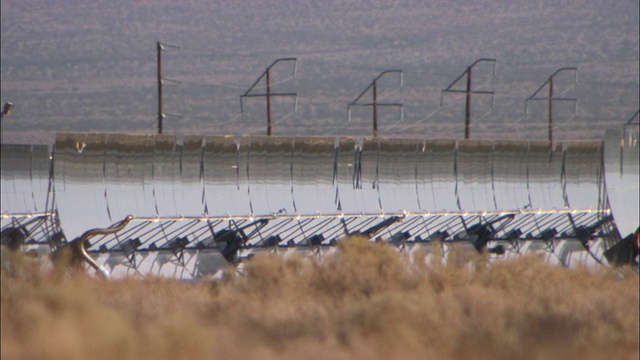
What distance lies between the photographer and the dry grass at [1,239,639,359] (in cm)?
1066

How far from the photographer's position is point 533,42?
120 metres

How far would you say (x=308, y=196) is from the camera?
28469 mm

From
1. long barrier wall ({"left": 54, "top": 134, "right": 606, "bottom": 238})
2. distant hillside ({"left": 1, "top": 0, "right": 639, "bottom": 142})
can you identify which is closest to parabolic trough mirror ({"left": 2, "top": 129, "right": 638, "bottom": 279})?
long barrier wall ({"left": 54, "top": 134, "right": 606, "bottom": 238})

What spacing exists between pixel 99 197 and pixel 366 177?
24.7 feet

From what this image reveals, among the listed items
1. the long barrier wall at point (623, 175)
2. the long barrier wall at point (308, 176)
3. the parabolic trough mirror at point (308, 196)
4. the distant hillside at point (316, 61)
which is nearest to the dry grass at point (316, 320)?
the parabolic trough mirror at point (308, 196)

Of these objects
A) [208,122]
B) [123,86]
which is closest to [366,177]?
[208,122]

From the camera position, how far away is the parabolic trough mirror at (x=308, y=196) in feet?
82.3

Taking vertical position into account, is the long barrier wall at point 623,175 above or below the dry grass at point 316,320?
above

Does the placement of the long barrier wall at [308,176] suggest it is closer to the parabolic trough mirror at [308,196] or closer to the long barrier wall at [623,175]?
the parabolic trough mirror at [308,196]

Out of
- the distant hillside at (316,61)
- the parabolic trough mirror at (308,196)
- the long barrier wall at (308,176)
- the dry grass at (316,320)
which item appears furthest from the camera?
the distant hillside at (316,61)

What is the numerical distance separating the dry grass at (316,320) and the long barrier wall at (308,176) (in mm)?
10441

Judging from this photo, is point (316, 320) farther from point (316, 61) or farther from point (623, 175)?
point (316, 61)

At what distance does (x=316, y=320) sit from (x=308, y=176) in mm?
16623

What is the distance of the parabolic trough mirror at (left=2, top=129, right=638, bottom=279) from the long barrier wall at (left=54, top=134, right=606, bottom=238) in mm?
31
